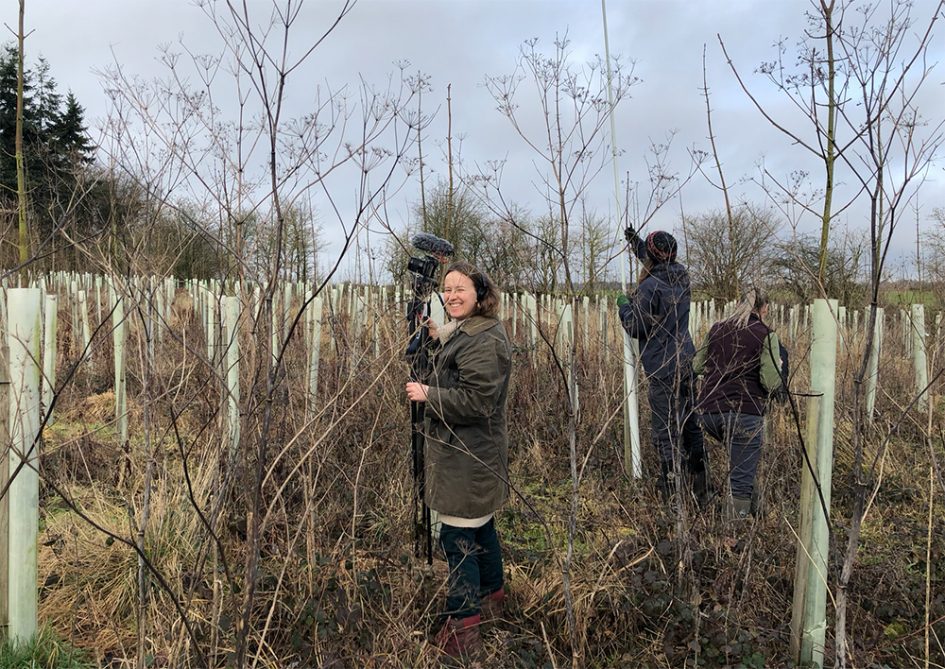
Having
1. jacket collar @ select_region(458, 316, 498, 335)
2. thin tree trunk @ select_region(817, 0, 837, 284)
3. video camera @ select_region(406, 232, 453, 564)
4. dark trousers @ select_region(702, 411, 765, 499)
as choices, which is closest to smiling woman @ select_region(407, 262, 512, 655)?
jacket collar @ select_region(458, 316, 498, 335)

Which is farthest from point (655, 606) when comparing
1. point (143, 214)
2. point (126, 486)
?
point (126, 486)

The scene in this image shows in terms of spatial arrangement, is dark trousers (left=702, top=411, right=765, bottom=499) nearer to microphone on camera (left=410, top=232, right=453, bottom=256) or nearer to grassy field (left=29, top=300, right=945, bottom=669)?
grassy field (left=29, top=300, right=945, bottom=669)

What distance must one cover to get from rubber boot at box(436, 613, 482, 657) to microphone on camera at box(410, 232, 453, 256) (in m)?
1.49

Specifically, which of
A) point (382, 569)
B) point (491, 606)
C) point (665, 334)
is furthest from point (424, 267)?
point (665, 334)

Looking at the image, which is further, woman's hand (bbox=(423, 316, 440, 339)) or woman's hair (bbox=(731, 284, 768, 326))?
woman's hair (bbox=(731, 284, 768, 326))

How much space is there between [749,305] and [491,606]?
2.10 meters

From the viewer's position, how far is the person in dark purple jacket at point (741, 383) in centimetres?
342

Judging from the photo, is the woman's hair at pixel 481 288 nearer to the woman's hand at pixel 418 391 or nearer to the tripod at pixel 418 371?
the tripod at pixel 418 371

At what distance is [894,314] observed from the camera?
10898mm

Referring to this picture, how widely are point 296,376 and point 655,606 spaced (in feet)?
8.42

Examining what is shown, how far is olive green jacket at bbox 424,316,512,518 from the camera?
2.33 metres

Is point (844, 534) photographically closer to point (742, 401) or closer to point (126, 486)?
point (742, 401)

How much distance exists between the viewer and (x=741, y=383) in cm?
348

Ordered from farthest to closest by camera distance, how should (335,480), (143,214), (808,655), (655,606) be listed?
(335,480)
(143,214)
(655,606)
(808,655)
